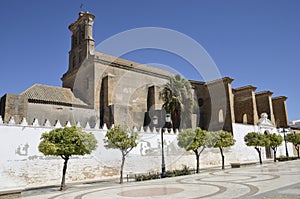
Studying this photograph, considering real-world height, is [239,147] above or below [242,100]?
below

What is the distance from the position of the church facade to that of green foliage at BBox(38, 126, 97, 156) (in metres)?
6.32

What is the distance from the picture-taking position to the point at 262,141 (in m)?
25.0

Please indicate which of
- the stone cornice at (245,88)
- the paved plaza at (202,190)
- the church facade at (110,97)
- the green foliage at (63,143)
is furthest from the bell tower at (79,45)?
the stone cornice at (245,88)

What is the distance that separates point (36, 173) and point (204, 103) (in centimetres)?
2537

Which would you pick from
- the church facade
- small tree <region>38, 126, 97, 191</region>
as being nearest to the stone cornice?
the church facade

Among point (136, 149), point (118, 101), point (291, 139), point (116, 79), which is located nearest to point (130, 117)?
point (118, 101)

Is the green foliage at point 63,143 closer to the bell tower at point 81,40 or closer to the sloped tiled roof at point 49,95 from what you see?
the sloped tiled roof at point 49,95

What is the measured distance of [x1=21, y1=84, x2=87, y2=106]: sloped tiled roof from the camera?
21.3 m

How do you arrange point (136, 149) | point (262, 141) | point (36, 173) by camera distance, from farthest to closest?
point (262, 141)
point (136, 149)
point (36, 173)

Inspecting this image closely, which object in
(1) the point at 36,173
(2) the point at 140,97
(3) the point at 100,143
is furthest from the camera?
(2) the point at 140,97

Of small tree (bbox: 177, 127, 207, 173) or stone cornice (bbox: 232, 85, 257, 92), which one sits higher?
stone cornice (bbox: 232, 85, 257, 92)

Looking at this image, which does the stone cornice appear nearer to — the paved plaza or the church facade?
the church facade

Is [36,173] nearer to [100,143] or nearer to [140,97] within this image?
[100,143]

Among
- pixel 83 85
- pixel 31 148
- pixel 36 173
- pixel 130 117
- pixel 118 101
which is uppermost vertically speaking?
pixel 83 85
